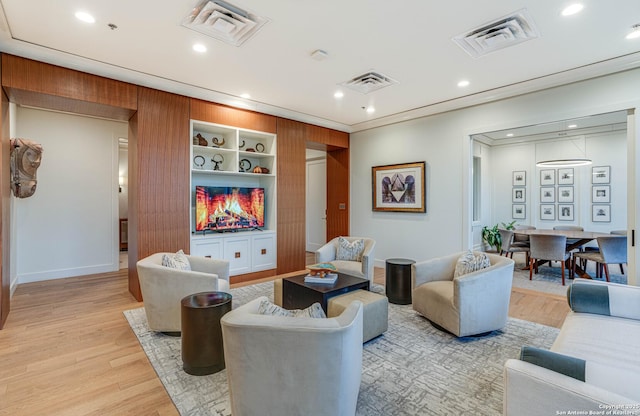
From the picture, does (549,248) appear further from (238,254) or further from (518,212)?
(238,254)

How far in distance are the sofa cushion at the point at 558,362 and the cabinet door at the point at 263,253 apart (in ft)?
14.3

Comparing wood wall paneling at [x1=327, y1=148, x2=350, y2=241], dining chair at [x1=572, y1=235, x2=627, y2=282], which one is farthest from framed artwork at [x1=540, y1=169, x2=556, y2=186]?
wood wall paneling at [x1=327, y1=148, x2=350, y2=241]

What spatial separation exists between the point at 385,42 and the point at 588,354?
3010 millimetres

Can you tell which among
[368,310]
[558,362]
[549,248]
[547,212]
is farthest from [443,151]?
[558,362]

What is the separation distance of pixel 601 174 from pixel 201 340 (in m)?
8.39

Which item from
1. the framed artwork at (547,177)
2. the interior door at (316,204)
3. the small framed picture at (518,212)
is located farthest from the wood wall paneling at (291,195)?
the framed artwork at (547,177)

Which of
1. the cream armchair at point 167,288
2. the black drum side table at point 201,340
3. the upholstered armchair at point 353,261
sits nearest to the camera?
the black drum side table at point 201,340

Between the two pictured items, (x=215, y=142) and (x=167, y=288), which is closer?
(x=167, y=288)

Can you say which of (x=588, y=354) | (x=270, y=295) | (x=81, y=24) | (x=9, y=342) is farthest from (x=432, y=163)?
(x=9, y=342)

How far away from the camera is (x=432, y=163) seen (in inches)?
214

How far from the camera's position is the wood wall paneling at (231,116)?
460 centimetres

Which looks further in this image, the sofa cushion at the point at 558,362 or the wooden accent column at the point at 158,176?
the wooden accent column at the point at 158,176

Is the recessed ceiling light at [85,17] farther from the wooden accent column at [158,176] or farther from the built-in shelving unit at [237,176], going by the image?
the built-in shelving unit at [237,176]

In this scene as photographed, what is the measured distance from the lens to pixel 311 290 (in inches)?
119
